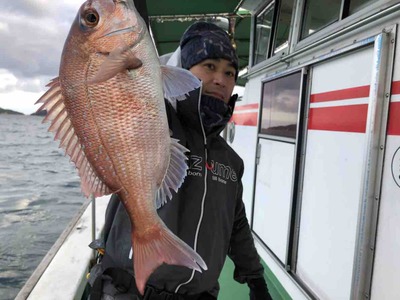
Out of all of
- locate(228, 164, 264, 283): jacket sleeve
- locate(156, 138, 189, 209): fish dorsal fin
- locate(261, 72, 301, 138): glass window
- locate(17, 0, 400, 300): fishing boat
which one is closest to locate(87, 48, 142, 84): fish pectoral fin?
locate(156, 138, 189, 209): fish dorsal fin

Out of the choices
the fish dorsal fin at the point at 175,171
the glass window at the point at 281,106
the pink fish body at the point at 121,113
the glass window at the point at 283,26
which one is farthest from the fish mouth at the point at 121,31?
the glass window at the point at 283,26

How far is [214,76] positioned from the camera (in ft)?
5.39

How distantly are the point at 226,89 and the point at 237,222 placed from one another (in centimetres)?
76

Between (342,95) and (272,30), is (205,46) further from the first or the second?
(272,30)

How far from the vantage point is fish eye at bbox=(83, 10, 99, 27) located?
944 millimetres

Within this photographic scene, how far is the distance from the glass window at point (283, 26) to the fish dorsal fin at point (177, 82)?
2.67 metres

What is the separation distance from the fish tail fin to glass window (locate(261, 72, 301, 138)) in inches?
87.5

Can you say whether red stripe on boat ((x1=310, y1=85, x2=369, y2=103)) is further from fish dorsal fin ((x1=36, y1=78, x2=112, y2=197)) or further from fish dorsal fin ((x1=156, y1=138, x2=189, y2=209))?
fish dorsal fin ((x1=36, y1=78, x2=112, y2=197))

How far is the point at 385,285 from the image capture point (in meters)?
1.86

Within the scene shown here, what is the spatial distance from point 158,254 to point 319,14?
8.50 feet

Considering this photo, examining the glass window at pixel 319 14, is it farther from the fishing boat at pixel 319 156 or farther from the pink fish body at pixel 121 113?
the pink fish body at pixel 121 113

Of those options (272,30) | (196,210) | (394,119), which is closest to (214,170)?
(196,210)

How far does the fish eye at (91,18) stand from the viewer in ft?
3.10

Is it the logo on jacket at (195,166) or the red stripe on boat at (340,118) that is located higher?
the red stripe on boat at (340,118)
